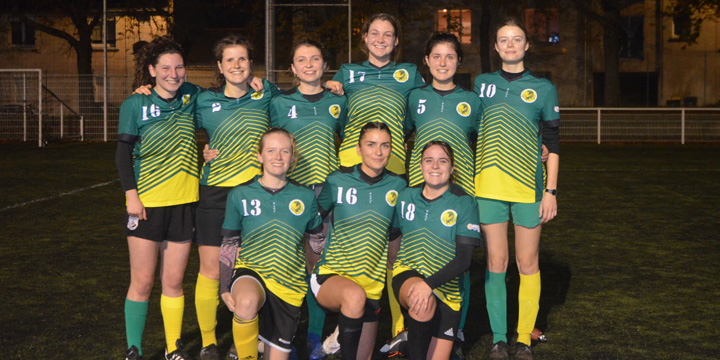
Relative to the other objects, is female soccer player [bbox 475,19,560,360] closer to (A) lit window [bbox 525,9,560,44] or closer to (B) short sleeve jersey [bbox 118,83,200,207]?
(B) short sleeve jersey [bbox 118,83,200,207]

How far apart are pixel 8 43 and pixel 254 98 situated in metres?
36.7

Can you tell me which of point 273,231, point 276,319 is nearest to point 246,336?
point 276,319

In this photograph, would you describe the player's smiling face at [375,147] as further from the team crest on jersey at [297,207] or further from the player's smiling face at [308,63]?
the player's smiling face at [308,63]

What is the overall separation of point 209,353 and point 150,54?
5.31ft

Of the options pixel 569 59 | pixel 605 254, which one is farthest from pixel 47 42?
pixel 605 254

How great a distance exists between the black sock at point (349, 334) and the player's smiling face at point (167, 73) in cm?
145

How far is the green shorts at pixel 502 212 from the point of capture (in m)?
4.40

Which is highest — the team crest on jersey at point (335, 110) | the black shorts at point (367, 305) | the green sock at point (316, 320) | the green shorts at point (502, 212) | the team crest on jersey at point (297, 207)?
the team crest on jersey at point (335, 110)

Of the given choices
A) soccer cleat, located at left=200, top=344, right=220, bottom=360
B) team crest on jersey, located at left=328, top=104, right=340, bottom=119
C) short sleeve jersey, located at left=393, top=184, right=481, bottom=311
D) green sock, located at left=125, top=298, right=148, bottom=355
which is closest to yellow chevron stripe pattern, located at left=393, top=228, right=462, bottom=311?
short sleeve jersey, located at left=393, top=184, right=481, bottom=311

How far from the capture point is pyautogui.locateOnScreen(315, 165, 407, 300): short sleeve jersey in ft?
13.2

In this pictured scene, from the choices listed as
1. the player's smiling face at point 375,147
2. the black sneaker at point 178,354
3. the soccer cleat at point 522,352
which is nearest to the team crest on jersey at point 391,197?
the player's smiling face at point 375,147

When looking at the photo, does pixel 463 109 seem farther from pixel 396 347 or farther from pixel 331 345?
pixel 331 345

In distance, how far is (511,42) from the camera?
170 inches

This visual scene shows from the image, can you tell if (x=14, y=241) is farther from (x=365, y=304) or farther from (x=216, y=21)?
(x=216, y=21)
